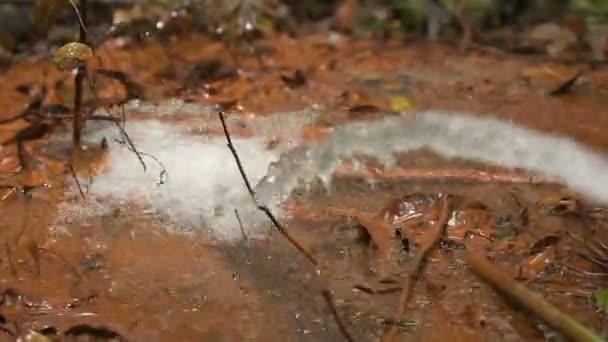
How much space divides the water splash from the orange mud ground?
5cm

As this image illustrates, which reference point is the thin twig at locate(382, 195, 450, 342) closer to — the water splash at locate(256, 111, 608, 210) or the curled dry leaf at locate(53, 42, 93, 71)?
the water splash at locate(256, 111, 608, 210)

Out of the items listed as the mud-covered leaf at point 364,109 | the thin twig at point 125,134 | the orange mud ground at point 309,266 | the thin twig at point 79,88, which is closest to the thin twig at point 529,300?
the orange mud ground at point 309,266

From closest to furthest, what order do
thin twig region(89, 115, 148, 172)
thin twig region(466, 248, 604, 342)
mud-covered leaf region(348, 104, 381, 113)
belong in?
thin twig region(466, 248, 604, 342) < thin twig region(89, 115, 148, 172) < mud-covered leaf region(348, 104, 381, 113)

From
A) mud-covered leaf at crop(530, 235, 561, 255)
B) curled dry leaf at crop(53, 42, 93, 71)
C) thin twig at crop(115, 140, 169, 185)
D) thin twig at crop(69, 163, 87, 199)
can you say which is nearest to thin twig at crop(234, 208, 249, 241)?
thin twig at crop(115, 140, 169, 185)

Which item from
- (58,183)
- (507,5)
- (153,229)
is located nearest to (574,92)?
(507,5)

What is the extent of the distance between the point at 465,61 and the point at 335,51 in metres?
0.43

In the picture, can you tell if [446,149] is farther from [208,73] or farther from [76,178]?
[76,178]

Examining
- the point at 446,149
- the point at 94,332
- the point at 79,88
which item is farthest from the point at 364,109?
the point at 94,332

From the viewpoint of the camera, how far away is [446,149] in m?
2.04

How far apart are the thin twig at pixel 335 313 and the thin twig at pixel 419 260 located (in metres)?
0.07

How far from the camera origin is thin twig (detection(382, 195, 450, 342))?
1442 mm

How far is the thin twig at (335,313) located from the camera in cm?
141

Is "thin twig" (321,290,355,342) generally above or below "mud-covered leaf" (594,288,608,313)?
below

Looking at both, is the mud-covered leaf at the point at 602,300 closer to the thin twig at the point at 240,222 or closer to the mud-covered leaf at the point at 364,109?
the thin twig at the point at 240,222
